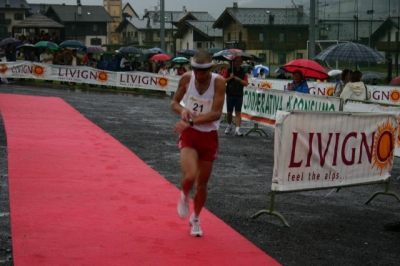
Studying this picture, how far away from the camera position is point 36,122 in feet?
59.4

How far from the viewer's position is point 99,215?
874cm

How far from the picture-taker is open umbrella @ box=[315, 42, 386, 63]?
1716 cm

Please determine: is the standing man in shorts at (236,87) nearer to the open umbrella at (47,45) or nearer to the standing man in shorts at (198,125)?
the standing man in shorts at (198,125)

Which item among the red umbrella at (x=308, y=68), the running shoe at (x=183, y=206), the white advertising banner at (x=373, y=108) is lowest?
the running shoe at (x=183, y=206)

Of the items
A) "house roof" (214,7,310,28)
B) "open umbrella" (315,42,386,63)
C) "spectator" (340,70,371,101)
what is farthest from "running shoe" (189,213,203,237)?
"house roof" (214,7,310,28)

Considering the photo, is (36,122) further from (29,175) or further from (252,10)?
(252,10)

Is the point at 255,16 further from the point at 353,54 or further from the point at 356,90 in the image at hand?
the point at 356,90

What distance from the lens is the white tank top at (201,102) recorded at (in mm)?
7852

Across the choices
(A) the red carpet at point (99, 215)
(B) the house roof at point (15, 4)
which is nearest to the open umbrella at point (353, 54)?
(A) the red carpet at point (99, 215)

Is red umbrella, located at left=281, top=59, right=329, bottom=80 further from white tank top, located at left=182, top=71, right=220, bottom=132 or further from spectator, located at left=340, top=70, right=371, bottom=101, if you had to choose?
white tank top, located at left=182, top=71, right=220, bottom=132

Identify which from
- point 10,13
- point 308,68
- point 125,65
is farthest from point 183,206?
point 10,13

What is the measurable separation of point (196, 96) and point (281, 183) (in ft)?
5.88

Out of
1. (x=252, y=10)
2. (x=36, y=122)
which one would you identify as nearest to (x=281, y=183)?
(x=36, y=122)

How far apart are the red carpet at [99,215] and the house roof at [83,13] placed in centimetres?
10198
